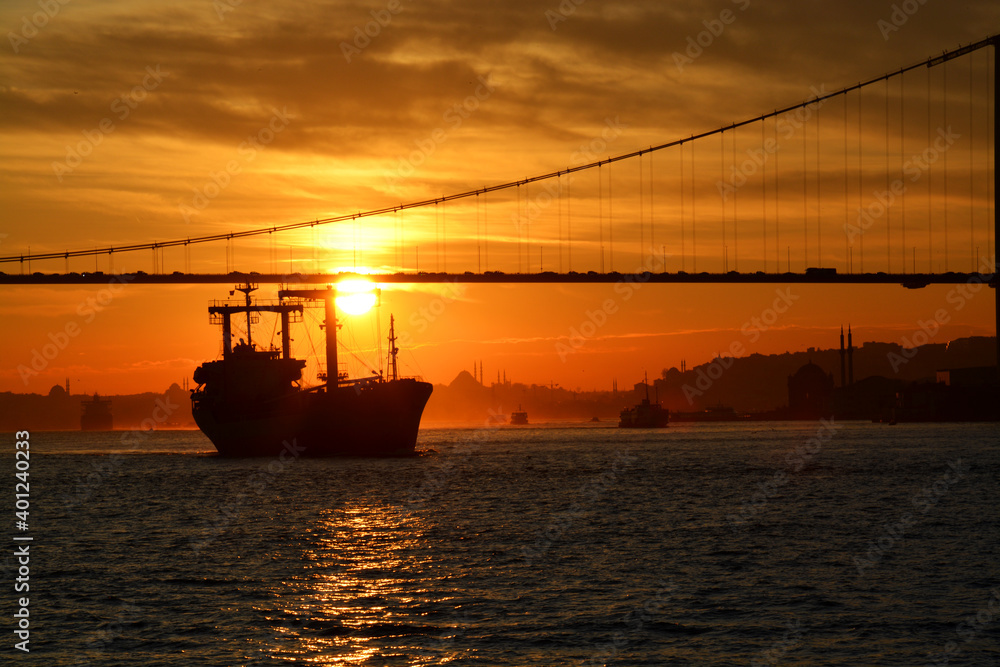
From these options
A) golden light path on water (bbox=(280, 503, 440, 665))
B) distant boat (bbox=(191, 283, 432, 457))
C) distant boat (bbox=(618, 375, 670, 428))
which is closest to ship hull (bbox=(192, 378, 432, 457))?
distant boat (bbox=(191, 283, 432, 457))

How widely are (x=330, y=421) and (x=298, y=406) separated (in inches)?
126

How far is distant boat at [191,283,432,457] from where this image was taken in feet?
232

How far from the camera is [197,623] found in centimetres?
1716

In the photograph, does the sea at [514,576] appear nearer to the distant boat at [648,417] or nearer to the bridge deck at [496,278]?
the bridge deck at [496,278]

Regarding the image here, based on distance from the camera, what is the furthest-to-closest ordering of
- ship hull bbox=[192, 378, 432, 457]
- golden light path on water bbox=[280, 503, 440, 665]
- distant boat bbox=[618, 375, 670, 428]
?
distant boat bbox=[618, 375, 670, 428]
ship hull bbox=[192, 378, 432, 457]
golden light path on water bbox=[280, 503, 440, 665]

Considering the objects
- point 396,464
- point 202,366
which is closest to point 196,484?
point 396,464

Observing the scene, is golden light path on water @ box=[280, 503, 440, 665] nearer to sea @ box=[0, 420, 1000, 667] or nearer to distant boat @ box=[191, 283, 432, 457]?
sea @ box=[0, 420, 1000, 667]

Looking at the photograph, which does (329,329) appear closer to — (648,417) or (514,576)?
(514,576)

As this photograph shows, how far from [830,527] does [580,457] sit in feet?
143

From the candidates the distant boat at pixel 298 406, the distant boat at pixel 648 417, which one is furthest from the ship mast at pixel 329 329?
the distant boat at pixel 648 417

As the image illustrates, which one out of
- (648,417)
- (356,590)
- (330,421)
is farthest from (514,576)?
(648,417)

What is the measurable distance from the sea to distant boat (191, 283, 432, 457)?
89.2ft

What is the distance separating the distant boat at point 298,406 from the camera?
70812 millimetres

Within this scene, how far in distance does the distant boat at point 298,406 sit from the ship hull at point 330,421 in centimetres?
7
